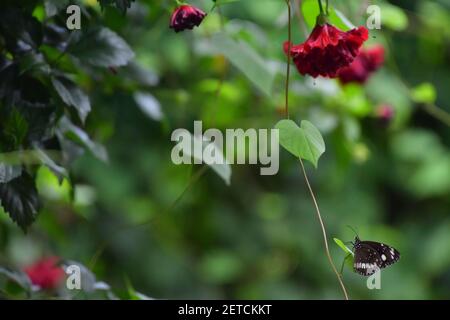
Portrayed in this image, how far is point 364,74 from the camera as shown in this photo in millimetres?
995

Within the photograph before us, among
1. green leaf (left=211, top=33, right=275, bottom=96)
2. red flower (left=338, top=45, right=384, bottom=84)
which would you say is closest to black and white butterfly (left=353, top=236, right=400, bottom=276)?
green leaf (left=211, top=33, right=275, bottom=96)

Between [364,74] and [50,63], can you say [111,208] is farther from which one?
[50,63]

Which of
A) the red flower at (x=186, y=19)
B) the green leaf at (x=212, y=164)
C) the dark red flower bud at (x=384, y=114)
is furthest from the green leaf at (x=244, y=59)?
the dark red flower bud at (x=384, y=114)

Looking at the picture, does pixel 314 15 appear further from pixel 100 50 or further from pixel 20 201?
pixel 20 201

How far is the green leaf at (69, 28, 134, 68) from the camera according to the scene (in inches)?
27.7

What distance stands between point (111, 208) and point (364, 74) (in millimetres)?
1252

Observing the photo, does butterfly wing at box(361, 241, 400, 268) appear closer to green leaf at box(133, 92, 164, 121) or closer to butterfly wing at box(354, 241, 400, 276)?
butterfly wing at box(354, 241, 400, 276)

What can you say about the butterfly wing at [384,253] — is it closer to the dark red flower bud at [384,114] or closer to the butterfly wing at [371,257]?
the butterfly wing at [371,257]

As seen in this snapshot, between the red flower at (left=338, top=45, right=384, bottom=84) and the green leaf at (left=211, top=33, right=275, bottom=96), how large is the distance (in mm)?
179

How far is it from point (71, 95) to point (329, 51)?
219 mm

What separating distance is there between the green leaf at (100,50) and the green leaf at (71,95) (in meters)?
0.03

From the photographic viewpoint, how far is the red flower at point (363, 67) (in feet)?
3.22

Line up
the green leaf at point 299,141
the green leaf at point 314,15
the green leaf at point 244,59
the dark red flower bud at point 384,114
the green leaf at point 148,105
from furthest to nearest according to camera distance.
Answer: the dark red flower bud at point 384,114
the green leaf at point 148,105
the green leaf at point 244,59
the green leaf at point 314,15
the green leaf at point 299,141
